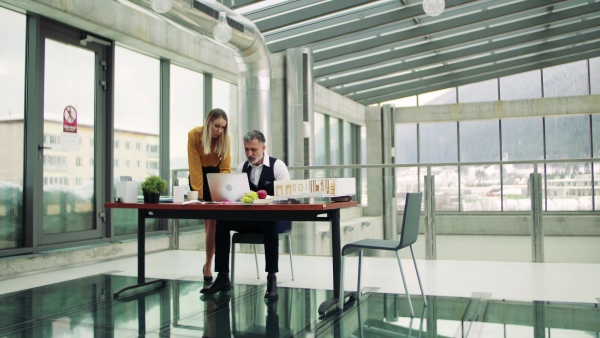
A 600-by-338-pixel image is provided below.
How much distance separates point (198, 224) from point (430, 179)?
351 centimetres

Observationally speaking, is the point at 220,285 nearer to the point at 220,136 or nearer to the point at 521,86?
the point at 220,136

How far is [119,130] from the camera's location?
645cm

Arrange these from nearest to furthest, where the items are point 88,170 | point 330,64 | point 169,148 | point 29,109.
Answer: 1. point 29,109
2. point 88,170
3. point 169,148
4. point 330,64

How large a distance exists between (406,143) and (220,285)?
11324 millimetres

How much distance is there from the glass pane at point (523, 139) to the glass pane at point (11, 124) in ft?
38.8

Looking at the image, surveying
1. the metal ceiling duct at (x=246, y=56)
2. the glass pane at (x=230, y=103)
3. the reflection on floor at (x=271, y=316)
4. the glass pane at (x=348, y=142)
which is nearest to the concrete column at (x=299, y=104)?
the glass pane at (x=230, y=103)

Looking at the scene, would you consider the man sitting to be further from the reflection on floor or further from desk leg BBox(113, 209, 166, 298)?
desk leg BBox(113, 209, 166, 298)

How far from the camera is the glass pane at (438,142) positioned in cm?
1435

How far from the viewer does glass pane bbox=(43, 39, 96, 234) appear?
215 inches

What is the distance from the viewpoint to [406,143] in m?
14.6

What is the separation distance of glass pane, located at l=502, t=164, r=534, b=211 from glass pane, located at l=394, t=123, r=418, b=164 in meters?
8.95

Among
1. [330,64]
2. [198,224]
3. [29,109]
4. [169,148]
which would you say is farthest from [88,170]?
[330,64]

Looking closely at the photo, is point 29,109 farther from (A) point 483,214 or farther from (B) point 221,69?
(A) point 483,214

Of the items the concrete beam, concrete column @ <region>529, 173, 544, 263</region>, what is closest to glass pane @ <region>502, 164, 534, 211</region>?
concrete column @ <region>529, 173, 544, 263</region>
